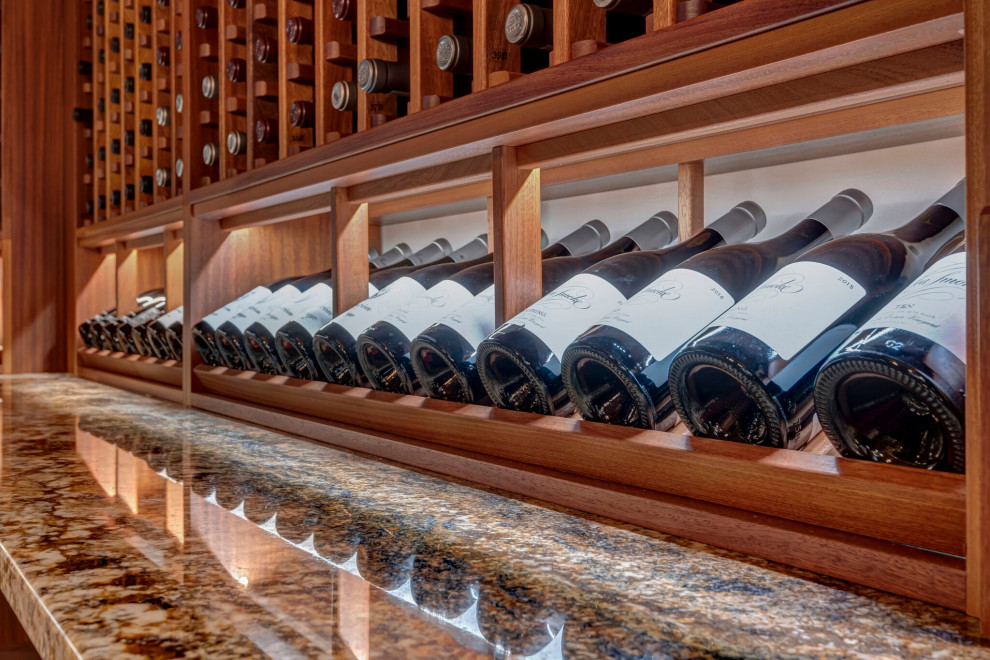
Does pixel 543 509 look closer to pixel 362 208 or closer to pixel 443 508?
pixel 443 508

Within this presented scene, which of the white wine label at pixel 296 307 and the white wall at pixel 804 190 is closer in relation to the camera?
the white wall at pixel 804 190

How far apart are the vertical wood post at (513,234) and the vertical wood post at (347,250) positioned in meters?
0.35

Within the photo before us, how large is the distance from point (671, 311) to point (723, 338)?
90mm

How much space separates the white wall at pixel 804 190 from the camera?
802 millimetres

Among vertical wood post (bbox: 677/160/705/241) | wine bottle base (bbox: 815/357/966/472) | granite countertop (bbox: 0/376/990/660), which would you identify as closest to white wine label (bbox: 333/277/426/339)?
granite countertop (bbox: 0/376/990/660)

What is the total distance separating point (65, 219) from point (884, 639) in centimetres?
247

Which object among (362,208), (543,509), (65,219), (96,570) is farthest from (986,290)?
(65,219)

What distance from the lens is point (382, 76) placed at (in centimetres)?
97

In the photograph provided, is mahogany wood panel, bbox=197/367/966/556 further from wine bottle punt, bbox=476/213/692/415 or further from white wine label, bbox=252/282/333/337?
white wine label, bbox=252/282/333/337

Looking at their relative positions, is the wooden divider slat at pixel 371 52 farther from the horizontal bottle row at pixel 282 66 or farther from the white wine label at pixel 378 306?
the white wine label at pixel 378 306

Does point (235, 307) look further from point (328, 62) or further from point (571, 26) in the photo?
point (571, 26)

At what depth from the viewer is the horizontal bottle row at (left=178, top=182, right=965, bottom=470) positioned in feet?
1.69

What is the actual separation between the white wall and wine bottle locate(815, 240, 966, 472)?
0.29 metres

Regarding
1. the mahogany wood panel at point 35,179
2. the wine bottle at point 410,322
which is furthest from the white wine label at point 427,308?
the mahogany wood panel at point 35,179
